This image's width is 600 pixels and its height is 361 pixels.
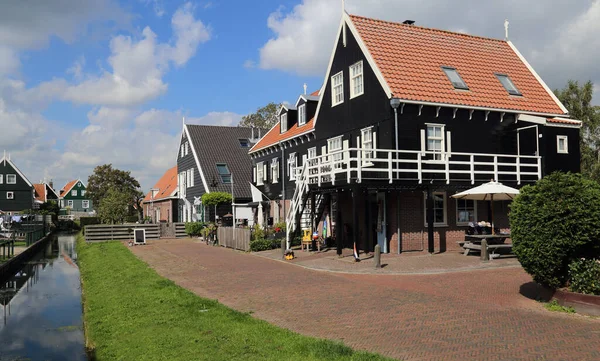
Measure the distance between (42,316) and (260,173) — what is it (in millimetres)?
22625

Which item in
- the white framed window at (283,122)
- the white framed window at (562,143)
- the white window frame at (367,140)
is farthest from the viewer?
the white framed window at (283,122)

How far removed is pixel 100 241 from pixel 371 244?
73.0 feet

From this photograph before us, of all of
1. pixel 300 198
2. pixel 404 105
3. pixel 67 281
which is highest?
pixel 404 105

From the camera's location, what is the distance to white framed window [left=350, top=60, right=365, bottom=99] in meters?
21.8

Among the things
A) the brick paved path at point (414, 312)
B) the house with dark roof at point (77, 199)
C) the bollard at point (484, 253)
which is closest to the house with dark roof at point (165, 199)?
the brick paved path at point (414, 312)

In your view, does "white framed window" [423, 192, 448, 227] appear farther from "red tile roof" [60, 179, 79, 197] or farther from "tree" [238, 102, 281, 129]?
"red tile roof" [60, 179, 79, 197]

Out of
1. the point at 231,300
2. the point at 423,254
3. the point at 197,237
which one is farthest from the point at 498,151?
the point at 197,237

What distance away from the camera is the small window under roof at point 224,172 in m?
40.9

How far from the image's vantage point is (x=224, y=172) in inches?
1623

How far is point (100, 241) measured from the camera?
35719 millimetres

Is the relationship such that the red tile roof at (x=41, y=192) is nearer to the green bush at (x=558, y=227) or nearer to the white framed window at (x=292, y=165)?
the white framed window at (x=292, y=165)

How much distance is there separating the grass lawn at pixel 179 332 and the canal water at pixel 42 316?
0.45m

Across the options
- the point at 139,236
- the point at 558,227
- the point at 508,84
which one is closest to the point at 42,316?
the point at 558,227

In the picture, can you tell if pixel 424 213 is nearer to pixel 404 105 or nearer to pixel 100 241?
pixel 404 105
